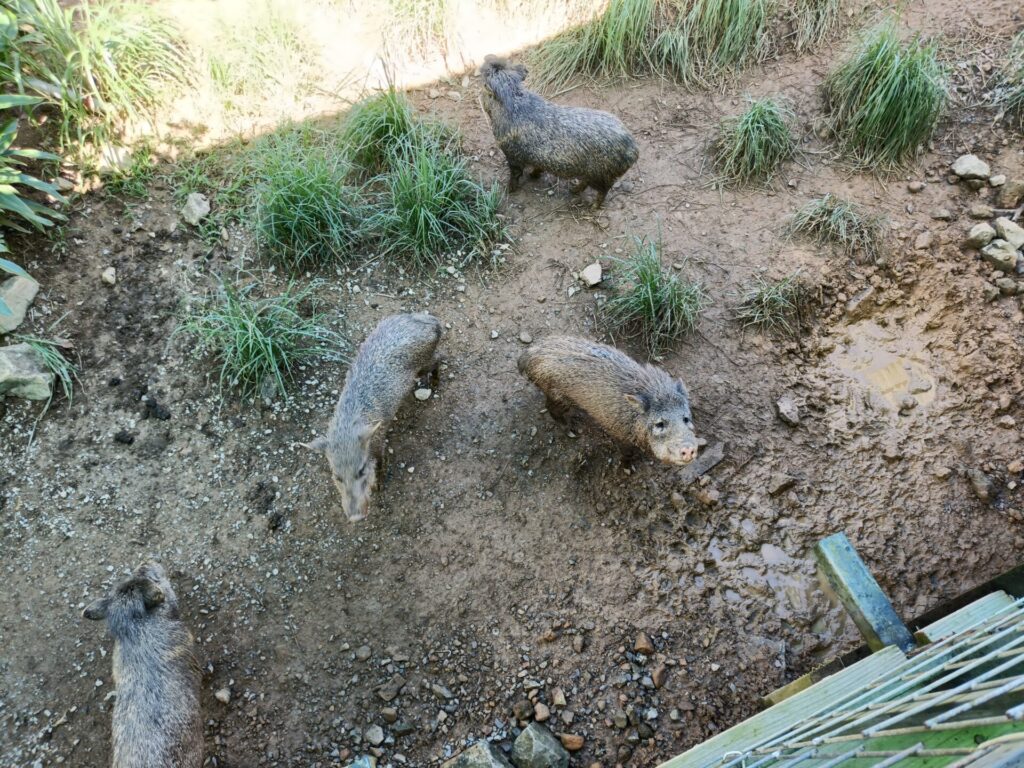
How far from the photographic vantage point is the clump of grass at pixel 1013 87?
4.98 metres

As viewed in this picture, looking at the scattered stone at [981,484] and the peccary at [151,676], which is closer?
the peccary at [151,676]

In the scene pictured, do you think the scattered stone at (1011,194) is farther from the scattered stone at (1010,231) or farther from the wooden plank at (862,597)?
the wooden plank at (862,597)

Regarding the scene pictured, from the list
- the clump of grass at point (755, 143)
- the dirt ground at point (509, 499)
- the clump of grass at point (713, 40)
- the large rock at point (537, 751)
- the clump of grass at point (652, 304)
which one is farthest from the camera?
the clump of grass at point (713, 40)

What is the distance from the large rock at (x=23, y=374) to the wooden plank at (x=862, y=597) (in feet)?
14.6

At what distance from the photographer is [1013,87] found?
16.6 ft

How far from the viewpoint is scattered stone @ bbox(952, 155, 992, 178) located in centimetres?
484

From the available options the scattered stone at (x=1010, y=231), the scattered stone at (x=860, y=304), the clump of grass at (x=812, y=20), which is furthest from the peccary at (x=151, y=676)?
the clump of grass at (x=812, y=20)

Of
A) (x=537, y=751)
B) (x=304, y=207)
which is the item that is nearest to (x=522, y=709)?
(x=537, y=751)

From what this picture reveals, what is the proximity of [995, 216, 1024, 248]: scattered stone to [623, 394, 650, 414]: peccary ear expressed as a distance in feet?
10.1

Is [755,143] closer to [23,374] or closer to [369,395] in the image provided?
[369,395]

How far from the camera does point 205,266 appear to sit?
460 centimetres

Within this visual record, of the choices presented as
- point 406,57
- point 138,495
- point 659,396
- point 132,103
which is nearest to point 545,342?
point 659,396

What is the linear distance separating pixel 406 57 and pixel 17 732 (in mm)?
5407

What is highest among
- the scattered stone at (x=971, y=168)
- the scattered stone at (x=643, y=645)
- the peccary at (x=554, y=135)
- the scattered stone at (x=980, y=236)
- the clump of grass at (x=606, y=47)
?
the clump of grass at (x=606, y=47)
